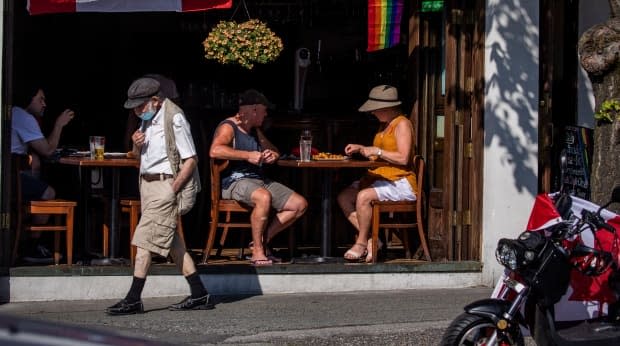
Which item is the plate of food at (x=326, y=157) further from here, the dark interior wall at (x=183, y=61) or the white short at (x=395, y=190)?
the dark interior wall at (x=183, y=61)

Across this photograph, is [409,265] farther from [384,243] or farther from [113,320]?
[113,320]

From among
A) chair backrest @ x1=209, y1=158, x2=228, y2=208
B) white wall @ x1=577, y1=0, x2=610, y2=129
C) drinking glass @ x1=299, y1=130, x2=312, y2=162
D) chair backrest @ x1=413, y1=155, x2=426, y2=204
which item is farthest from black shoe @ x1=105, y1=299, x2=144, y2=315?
white wall @ x1=577, y1=0, x2=610, y2=129

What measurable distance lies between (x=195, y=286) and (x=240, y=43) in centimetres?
259

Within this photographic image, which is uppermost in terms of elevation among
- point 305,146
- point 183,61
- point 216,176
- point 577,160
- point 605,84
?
point 183,61

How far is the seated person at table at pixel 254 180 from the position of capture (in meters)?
10.1

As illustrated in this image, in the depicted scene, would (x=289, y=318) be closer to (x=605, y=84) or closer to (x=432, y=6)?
(x=605, y=84)

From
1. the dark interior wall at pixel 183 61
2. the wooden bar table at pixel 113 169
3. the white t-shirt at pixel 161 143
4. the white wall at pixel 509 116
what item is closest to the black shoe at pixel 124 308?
the white t-shirt at pixel 161 143

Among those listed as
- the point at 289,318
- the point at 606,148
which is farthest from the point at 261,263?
the point at 606,148

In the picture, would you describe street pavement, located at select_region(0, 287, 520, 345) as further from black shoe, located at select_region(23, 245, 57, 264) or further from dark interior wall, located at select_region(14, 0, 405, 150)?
dark interior wall, located at select_region(14, 0, 405, 150)

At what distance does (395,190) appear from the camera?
10.5 m

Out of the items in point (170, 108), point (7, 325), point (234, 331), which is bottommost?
point (234, 331)

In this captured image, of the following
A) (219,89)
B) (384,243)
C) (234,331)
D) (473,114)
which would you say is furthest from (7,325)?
(219,89)

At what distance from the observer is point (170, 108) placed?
346 inches

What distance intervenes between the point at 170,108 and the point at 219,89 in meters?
3.63
